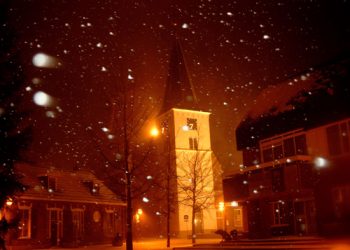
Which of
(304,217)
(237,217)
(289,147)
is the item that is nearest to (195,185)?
(289,147)

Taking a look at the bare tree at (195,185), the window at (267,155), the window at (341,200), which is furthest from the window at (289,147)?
the bare tree at (195,185)

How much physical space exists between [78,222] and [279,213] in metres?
21.0

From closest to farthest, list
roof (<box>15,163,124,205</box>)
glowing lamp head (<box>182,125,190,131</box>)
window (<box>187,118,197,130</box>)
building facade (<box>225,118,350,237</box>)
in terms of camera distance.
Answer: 1. building facade (<box>225,118,350,237</box>)
2. roof (<box>15,163,124,205</box>)
3. glowing lamp head (<box>182,125,190,131</box>)
4. window (<box>187,118,197,130</box>)

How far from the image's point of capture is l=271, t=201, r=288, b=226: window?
2712cm

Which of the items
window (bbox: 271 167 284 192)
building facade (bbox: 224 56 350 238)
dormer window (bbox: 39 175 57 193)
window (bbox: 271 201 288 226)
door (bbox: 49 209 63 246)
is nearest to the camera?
building facade (bbox: 224 56 350 238)

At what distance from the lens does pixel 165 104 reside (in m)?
66.7

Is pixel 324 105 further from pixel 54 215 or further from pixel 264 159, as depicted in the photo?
pixel 54 215

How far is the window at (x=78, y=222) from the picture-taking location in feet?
131

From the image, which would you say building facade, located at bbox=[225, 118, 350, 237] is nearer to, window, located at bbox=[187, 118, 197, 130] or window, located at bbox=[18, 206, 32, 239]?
window, located at bbox=[18, 206, 32, 239]

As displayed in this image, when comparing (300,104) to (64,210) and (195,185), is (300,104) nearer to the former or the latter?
(195,185)

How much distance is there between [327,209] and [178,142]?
3960 cm

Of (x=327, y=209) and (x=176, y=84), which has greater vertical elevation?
(x=176, y=84)

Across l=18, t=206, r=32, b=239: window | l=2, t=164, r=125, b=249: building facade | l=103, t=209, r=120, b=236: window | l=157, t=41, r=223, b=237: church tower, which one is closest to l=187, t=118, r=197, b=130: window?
l=157, t=41, r=223, b=237: church tower

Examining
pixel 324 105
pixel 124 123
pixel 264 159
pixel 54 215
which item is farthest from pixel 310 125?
pixel 54 215
